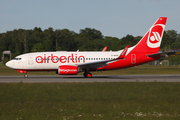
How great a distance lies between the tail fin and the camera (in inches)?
1266

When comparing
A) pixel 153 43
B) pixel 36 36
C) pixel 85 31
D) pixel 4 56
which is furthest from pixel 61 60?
pixel 85 31

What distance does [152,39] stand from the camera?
3241cm

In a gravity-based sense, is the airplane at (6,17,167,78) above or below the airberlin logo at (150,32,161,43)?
below
